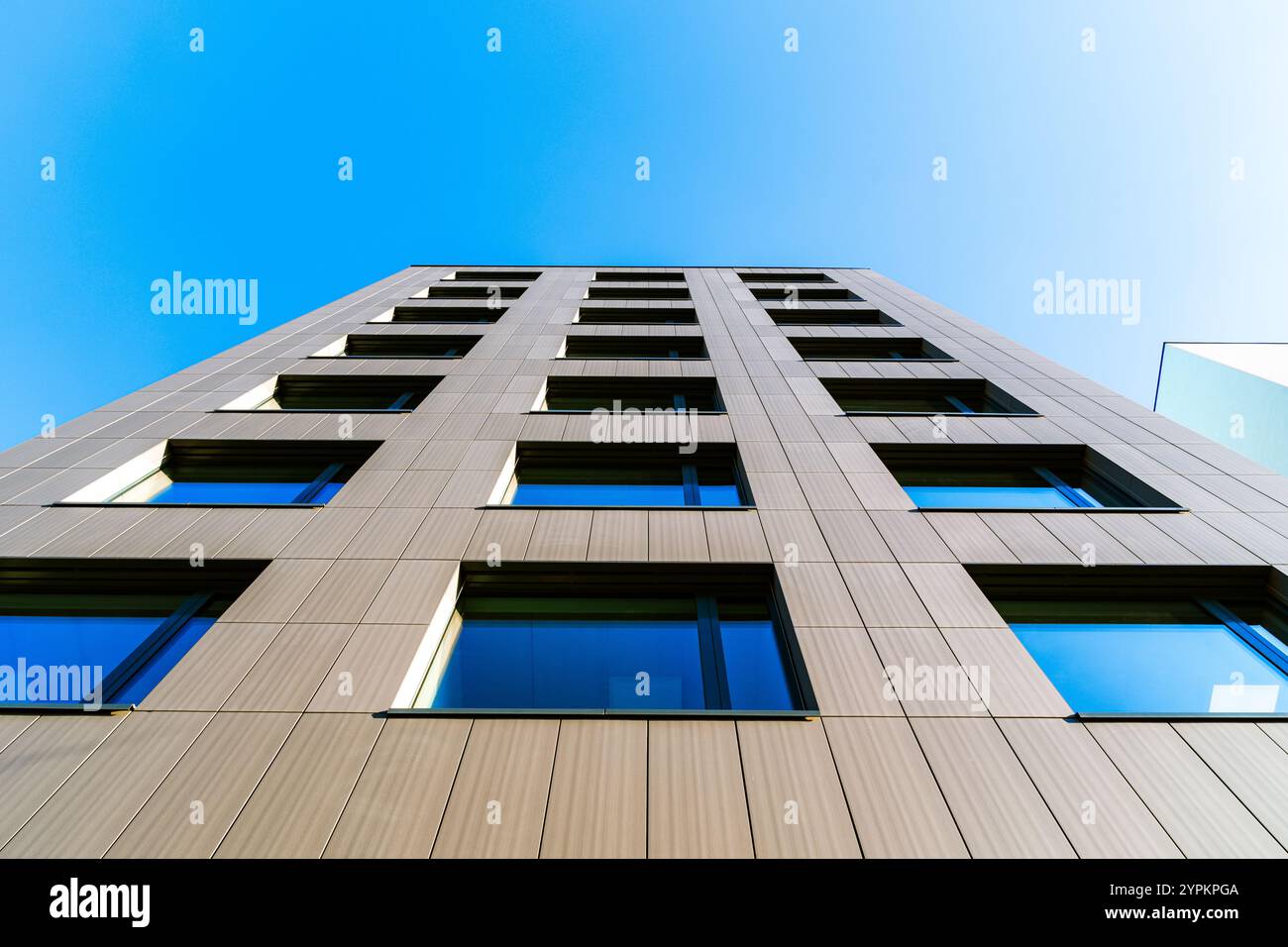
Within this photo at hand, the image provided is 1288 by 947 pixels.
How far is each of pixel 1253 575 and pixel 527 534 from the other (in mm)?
9291

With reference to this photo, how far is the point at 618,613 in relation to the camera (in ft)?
25.8

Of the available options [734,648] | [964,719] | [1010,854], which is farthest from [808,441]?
[1010,854]

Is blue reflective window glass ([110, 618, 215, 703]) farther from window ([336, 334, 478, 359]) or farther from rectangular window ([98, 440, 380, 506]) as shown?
window ([336, 334, 478, 359])

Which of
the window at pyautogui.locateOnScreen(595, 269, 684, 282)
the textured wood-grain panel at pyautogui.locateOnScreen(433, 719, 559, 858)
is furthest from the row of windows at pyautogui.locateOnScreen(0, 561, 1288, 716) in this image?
the window at pyautogui.locateOnScreen(595, 269, 684, 282)

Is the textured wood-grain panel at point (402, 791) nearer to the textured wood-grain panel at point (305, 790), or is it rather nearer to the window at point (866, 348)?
the textured wood-grain panel at point (305, 790)

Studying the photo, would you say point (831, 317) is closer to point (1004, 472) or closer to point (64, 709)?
point (1004, 472)

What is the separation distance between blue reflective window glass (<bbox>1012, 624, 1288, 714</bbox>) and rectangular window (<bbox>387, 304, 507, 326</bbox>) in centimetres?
1585

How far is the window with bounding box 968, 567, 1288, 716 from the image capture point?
21.6 ft

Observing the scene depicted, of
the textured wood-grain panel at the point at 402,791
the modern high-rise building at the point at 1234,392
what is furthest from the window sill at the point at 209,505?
the modern high-rise building at the point at 1234,392

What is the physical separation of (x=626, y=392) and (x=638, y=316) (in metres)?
5.28

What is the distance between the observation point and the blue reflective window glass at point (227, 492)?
10.3m

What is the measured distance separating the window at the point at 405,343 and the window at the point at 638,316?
3.38 meters

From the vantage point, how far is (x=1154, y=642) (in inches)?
295
